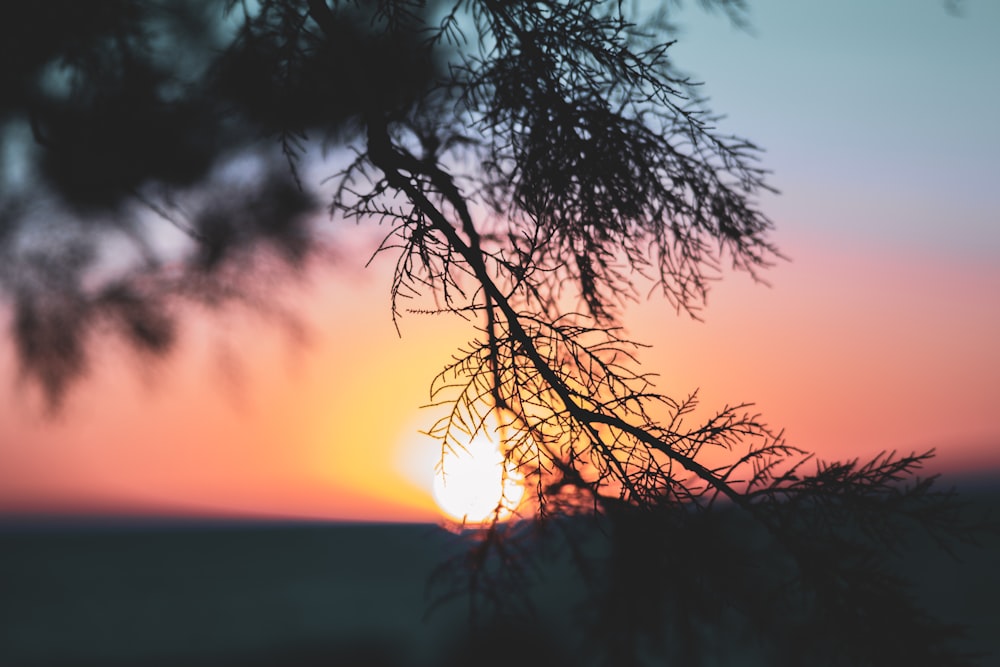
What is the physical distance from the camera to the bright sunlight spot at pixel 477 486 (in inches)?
142

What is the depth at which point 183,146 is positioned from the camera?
33.9 feet

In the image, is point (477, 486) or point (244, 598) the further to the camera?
point (244, 598)

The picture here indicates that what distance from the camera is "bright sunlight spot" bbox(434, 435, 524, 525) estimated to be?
361 centimetres

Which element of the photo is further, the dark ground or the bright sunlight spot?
the dark ground

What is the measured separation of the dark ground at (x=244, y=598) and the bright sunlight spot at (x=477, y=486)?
57 centimetres

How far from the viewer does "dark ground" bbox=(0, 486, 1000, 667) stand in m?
23.7

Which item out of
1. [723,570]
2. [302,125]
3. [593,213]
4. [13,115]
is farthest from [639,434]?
[13,115]

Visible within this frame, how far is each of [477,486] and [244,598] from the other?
215 ft

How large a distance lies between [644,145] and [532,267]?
4.35ft

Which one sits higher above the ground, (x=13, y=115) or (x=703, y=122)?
(x=13, y=115)

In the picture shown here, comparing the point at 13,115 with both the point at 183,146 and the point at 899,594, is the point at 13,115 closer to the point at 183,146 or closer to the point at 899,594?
the point at 183,146

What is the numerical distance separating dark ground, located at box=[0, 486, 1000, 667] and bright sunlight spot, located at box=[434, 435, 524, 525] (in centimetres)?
57

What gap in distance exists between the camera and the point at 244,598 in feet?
207

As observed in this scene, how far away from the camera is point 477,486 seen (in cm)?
411
